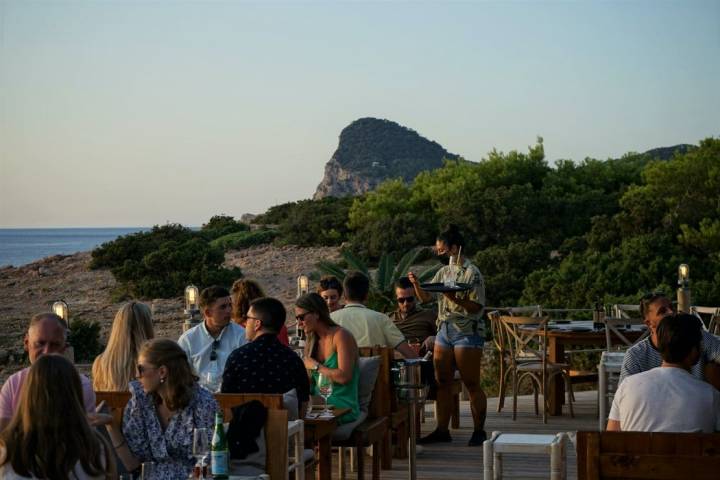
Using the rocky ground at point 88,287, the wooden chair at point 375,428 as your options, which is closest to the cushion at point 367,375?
the wooden chair at point 375,428

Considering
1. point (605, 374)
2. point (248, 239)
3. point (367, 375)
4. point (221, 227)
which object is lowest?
point (605, 374)

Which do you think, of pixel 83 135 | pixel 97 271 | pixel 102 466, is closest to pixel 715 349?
pixel 102 466

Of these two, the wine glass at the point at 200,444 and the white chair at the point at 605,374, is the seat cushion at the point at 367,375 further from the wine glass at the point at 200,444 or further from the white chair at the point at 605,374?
the wine glass at the point at 200,444

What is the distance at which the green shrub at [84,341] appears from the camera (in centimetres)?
2133

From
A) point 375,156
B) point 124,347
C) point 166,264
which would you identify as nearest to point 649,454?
point 124,347

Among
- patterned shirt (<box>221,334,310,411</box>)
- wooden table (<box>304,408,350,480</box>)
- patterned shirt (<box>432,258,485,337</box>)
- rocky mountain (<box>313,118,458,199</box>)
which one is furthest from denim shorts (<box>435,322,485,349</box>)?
rocky mountain (<box>313,118,458,199</box>)

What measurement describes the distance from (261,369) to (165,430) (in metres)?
0.99

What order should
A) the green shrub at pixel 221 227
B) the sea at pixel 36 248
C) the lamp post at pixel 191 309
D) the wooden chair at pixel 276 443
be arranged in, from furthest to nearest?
the sea at pixel 36 248, the green shrub at pixel 221 227, the lamp post at pixel 191 309, the wooden chair at pixel 276 443

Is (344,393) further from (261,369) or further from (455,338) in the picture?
(455,338)

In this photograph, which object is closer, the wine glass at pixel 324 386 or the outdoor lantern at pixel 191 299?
the wine glass at pixel 324 386

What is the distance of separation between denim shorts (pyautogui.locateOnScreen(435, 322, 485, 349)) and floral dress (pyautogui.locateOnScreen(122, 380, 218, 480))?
13.9 feet

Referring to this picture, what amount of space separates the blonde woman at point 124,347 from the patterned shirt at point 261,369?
1.47ft

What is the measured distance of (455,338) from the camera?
8.70 m

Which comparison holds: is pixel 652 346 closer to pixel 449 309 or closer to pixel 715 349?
pixel 715 349
